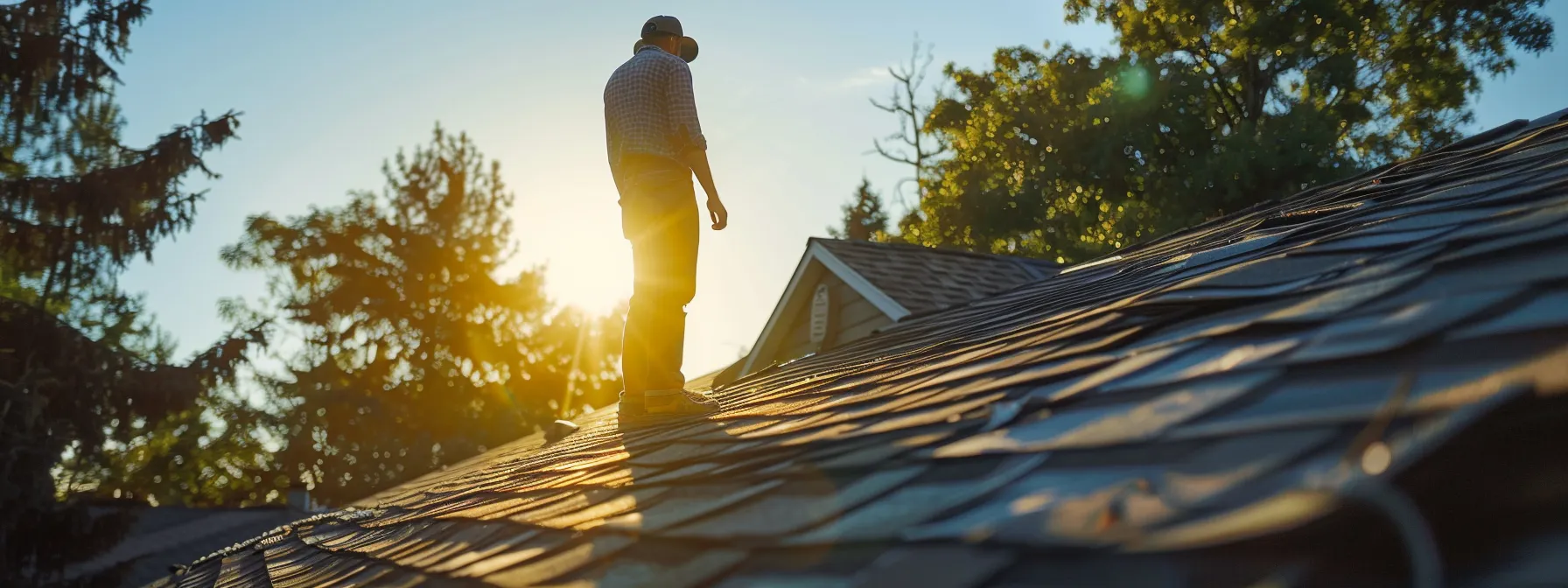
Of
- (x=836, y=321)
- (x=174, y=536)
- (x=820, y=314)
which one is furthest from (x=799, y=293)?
(x=174, y=536)

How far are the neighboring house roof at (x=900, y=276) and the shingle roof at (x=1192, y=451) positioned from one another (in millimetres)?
7332

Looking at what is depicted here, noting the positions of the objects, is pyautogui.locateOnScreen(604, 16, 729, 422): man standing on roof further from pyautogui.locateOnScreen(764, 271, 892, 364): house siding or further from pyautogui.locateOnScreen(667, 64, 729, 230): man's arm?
pyautogui.locateOnScreen(764, 271, 892, 364): house siding

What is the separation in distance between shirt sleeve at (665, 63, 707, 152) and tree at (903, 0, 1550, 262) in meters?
21.0

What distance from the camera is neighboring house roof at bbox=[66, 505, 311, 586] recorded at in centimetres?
1783

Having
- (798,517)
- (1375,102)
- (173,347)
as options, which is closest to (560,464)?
(798,517)

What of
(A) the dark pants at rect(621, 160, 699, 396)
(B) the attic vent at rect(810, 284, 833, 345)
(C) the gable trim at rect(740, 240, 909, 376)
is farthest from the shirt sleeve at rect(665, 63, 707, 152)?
(B) the attic vent at rect(810, 284, 833, 345)

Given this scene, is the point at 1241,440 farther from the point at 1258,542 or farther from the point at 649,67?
the point at 649,67

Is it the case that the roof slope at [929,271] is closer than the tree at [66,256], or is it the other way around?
the roof slope at [929,271]

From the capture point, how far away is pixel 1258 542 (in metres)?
0.92

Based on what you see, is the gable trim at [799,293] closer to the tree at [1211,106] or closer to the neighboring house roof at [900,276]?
the neighboring house roof at [900,276]

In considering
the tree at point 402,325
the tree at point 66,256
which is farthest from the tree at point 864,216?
the tree at point 66,256

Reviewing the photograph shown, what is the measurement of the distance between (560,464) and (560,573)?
2.24 m

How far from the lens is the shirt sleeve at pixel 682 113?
460 cm

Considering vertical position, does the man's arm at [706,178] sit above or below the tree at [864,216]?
below
